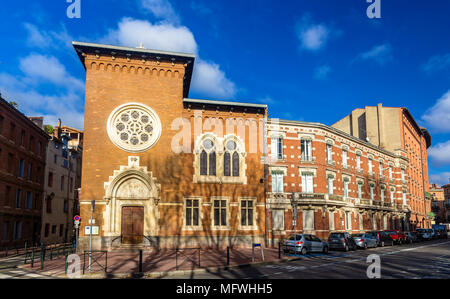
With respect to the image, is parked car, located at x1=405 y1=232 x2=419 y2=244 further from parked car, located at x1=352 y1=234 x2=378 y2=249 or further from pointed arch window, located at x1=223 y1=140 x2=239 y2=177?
pointed arch window, located at x1=223 y1=140 x2=239 y2=177

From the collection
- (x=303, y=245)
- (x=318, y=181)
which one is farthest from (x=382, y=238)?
(x=303, y=245)

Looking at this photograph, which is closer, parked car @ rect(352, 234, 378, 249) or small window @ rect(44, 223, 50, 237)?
parked car @ rect(352, 234, 378, 249)

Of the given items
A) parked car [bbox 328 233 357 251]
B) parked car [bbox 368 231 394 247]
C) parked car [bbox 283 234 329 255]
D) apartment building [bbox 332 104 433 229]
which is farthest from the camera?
apartment building [bbox 332 104 433 229]

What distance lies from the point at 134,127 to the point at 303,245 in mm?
14629

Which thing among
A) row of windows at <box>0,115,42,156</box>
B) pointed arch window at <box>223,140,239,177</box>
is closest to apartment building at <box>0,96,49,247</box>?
row of windows at <box>0,115,42,156</box>

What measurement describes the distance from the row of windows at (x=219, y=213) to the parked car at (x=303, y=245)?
175 inches

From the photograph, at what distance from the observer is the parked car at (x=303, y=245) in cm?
2339

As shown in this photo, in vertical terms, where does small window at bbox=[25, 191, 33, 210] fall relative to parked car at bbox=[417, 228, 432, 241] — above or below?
above

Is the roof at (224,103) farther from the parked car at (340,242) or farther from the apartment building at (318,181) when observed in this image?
the parked car at (340,242)

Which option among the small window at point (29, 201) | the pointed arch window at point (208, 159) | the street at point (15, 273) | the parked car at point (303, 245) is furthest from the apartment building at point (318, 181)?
the small window at point (29, 201)

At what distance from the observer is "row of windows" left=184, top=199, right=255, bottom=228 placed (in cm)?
2645

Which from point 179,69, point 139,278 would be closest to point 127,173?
point 179,69

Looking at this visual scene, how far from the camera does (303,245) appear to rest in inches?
926

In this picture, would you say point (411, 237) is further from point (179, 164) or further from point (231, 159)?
point (179, 164)
